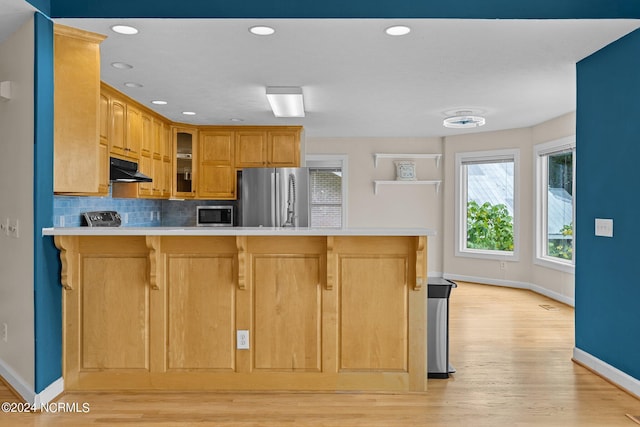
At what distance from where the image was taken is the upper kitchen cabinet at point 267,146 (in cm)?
635

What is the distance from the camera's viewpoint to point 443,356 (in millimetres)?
3312

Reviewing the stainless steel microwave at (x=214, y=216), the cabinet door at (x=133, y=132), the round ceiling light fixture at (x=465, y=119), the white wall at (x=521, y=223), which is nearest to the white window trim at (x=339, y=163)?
the white wall at (x=521, y=223)

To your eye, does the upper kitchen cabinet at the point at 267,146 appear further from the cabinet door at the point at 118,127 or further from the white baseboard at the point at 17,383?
the white baseboard at the point at 17,383

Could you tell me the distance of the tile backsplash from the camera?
4320 millimetres

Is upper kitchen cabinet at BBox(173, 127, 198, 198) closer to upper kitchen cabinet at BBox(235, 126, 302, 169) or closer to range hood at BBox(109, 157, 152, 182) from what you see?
upper kitchen cabinet at BBox(235, 126, 302, 169)

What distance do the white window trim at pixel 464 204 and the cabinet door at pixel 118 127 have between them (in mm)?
4695

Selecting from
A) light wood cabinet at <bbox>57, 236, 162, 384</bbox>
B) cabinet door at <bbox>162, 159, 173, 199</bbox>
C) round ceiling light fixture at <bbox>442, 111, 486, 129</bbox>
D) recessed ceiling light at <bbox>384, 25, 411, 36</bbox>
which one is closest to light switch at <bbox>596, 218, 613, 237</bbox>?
recessed ceiling light at <bbox>384, 25, 411, 36</bbox>

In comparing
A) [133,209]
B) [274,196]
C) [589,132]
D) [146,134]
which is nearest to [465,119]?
[589,132]

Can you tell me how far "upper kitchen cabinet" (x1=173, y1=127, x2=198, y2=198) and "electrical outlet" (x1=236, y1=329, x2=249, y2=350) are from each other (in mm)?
3516

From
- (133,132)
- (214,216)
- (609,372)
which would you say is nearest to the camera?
(609,372)

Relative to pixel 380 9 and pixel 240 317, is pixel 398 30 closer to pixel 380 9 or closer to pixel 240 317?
pixel 380 9

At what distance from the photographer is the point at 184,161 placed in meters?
6.29

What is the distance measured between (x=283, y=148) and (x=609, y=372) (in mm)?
4306

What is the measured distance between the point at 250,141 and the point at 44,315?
3.87 meters
